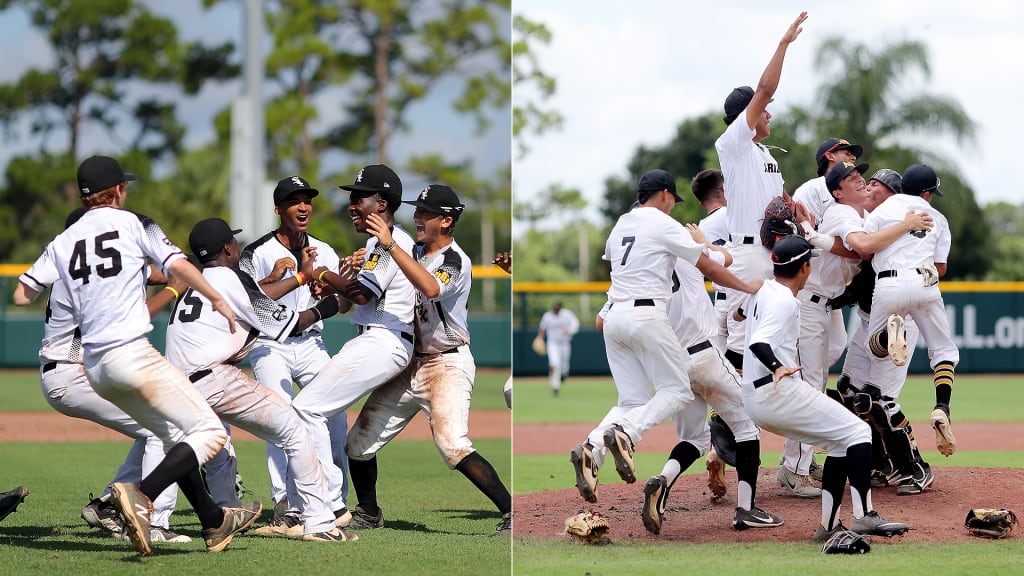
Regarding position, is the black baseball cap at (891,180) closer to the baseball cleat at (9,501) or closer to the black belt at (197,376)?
the black belt at (197,376)

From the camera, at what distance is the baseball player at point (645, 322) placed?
21.8ft

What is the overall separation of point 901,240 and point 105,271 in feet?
16.6

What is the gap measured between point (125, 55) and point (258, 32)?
16419 millimetres

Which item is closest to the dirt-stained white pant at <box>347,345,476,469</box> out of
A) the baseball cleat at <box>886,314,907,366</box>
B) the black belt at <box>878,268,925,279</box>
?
the baseball cleat at <box>886,314,907,366</box>

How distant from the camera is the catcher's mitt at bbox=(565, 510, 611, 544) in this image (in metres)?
6.48

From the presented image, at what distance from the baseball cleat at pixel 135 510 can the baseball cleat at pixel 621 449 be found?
246 centimetres

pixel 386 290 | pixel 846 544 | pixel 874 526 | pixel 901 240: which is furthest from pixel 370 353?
pixel 901 240

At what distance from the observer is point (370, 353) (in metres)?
6.88

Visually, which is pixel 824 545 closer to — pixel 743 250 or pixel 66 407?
pixel 743 250

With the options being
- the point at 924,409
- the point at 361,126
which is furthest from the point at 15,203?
the point at 924,409

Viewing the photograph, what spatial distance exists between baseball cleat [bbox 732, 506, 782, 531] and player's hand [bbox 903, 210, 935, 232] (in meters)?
2.18

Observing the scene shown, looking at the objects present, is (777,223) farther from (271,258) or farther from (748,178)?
(271,258)

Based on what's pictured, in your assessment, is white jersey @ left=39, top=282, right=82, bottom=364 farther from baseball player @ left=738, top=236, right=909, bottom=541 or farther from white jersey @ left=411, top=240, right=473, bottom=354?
baseball player @ left=738, top=236, right=909, bottom=541

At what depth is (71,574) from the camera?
5613 mm
